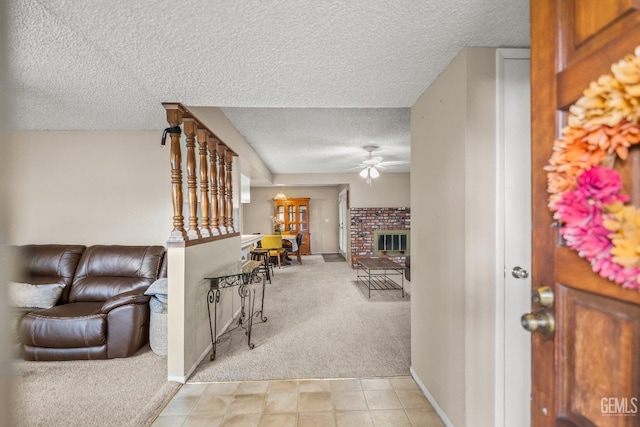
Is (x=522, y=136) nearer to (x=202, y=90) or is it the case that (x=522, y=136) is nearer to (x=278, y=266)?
(x=202, y=90)

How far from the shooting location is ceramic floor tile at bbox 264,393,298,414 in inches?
76.0

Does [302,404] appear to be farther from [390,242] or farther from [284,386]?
[390,242]

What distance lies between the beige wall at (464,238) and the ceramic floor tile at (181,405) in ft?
5.37

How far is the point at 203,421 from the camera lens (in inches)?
72.4

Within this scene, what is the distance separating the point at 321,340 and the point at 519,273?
6.60 feet

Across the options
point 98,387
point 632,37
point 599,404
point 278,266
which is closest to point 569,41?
point 632,37

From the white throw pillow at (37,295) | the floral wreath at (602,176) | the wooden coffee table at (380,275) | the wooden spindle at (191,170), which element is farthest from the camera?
the wooden coffee table at (380,275)

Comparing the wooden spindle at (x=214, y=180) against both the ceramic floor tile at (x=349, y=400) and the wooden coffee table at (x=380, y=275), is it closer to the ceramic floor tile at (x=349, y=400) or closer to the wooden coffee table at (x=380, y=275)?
the ceramic floor tile at (x=349, y=400)

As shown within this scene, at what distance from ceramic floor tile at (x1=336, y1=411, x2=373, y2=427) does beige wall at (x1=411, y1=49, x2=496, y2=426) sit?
0.47 m

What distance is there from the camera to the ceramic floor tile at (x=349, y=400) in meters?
1.95

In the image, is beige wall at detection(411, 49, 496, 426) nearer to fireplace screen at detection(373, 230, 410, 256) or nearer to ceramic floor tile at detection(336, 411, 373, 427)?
ceramic floor tile at detection(336, 411, 373, 427)

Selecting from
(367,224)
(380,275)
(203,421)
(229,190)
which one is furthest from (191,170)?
(367,224)

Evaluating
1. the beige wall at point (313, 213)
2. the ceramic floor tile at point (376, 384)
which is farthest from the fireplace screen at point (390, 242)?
the ceramic floor tile at point (376, 384)

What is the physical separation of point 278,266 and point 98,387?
5.13m
